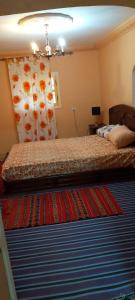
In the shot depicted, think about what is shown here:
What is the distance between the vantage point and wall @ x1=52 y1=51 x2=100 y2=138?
18.9 ft

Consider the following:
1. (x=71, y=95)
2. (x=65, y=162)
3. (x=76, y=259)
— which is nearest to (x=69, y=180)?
(x=65, y=162)

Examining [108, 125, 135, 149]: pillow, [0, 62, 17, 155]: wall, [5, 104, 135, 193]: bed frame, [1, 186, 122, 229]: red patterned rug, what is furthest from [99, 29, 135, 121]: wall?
[0, 62, 17, 155]: wall

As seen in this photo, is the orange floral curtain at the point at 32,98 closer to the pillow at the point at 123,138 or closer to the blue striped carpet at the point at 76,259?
the pillow at the point at 123,138

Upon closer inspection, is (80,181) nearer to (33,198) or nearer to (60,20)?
(33,198)

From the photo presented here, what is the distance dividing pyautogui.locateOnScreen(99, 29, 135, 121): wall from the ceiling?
0.90 feet

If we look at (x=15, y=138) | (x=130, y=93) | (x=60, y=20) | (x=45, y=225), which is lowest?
(x=45, y=225)

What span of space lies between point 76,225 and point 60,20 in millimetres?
2564

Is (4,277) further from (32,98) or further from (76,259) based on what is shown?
(32,98)

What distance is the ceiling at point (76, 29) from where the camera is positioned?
306 cm

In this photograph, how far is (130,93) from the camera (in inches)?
169

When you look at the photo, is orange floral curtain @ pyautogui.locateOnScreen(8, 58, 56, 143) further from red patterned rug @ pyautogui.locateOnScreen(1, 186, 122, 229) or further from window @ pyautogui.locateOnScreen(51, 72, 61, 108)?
red patterned rug @ pyautogui.locateOnScreen(1, 186, 122, 229)

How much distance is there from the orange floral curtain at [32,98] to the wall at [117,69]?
4.06ft

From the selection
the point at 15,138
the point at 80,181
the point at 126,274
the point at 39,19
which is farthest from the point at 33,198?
the point at 15,138

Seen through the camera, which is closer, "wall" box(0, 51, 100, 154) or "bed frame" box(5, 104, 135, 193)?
"bed frame" box(5, 104, 135, 193)
